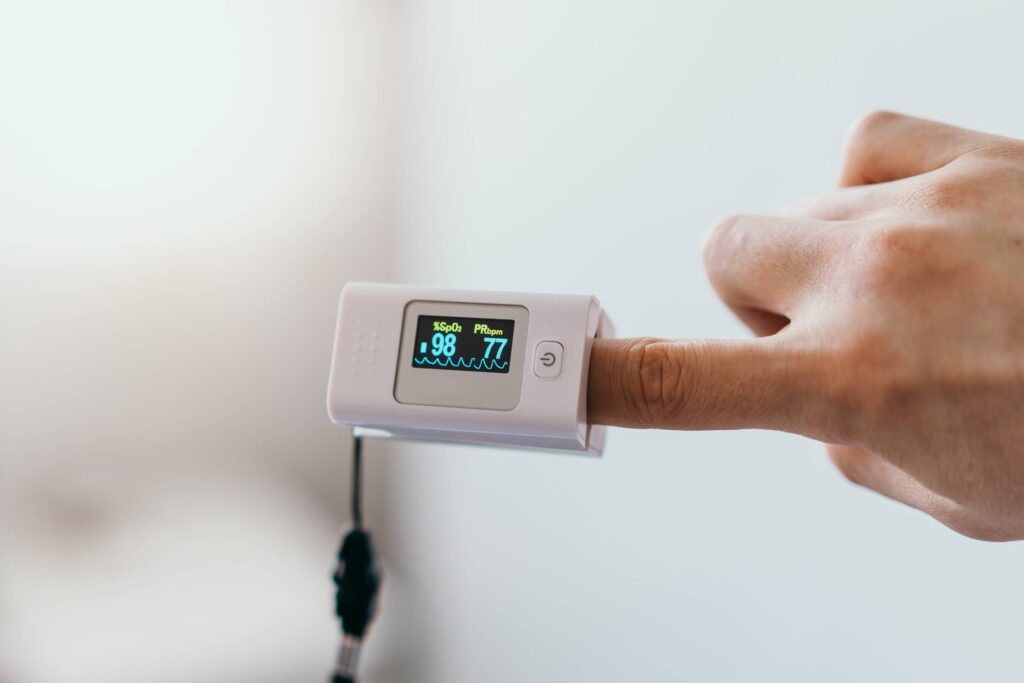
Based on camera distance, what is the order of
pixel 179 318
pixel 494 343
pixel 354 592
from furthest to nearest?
pixel 179 318, pixel 354 592, pixel 494 343

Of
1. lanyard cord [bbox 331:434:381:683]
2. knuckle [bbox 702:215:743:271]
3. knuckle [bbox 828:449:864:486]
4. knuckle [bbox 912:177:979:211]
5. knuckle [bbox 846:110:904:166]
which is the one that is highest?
knuckle [bbox 846:110:904:166]

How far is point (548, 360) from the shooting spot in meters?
0.69

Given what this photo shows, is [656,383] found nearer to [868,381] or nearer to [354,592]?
[868,381]

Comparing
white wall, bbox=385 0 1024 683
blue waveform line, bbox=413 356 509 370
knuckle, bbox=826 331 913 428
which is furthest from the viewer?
white wall, bbox=385 0 1024 683

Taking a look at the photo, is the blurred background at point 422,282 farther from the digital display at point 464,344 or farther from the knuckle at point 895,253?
the digital display at point 464,344

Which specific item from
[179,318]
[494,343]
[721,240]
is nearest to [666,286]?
[721,240]

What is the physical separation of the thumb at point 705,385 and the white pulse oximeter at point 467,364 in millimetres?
25

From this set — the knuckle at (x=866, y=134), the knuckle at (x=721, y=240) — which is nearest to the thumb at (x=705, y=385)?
the knuckle at (x=721, y=240)

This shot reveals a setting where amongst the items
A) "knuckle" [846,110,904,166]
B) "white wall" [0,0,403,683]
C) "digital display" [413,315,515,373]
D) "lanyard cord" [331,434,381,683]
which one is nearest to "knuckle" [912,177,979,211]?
"knuckle" [846,110,904,166]

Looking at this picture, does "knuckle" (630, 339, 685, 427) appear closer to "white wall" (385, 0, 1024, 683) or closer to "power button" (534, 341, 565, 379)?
"power button" (534, 341, 565, 379)

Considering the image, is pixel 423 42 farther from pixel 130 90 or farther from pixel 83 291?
pixel 83 291

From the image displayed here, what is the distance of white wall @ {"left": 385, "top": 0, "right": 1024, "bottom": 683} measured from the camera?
0.95 meters

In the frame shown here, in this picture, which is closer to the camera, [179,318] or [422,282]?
[179,318]

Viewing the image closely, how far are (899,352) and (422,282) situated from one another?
1293mm
